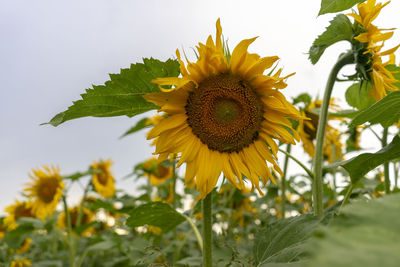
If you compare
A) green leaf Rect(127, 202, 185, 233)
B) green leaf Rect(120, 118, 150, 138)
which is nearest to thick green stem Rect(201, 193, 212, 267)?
green leaf Rect(127, 202, 185, 233)

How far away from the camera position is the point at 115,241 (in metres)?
2.68

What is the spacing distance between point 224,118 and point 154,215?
464mm

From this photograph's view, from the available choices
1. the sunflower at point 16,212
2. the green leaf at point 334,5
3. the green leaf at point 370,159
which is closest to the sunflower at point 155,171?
the sunflower at point 16,212

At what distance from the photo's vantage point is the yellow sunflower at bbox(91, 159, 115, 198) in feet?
14.3

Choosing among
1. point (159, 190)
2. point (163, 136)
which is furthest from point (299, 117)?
point (159, 190)

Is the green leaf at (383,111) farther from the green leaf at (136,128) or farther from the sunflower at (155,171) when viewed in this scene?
the sunflower at (155,171)

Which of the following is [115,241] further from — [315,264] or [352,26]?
[315,264]

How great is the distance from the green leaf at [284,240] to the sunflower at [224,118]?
0.16 metres

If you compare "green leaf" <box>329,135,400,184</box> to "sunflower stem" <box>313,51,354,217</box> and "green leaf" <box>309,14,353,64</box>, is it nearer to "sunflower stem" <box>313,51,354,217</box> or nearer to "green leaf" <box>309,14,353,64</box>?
"sunflower stem" <box>313,51,354,217</box>

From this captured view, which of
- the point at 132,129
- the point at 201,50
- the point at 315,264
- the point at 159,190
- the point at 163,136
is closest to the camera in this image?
the point at 315,264

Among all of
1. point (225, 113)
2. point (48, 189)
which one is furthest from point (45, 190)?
point (225, 113)

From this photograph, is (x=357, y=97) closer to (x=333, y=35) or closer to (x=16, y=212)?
(x=333, y=35)

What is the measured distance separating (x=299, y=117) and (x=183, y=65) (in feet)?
1.37

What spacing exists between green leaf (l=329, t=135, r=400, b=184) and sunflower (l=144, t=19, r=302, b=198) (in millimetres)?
210
